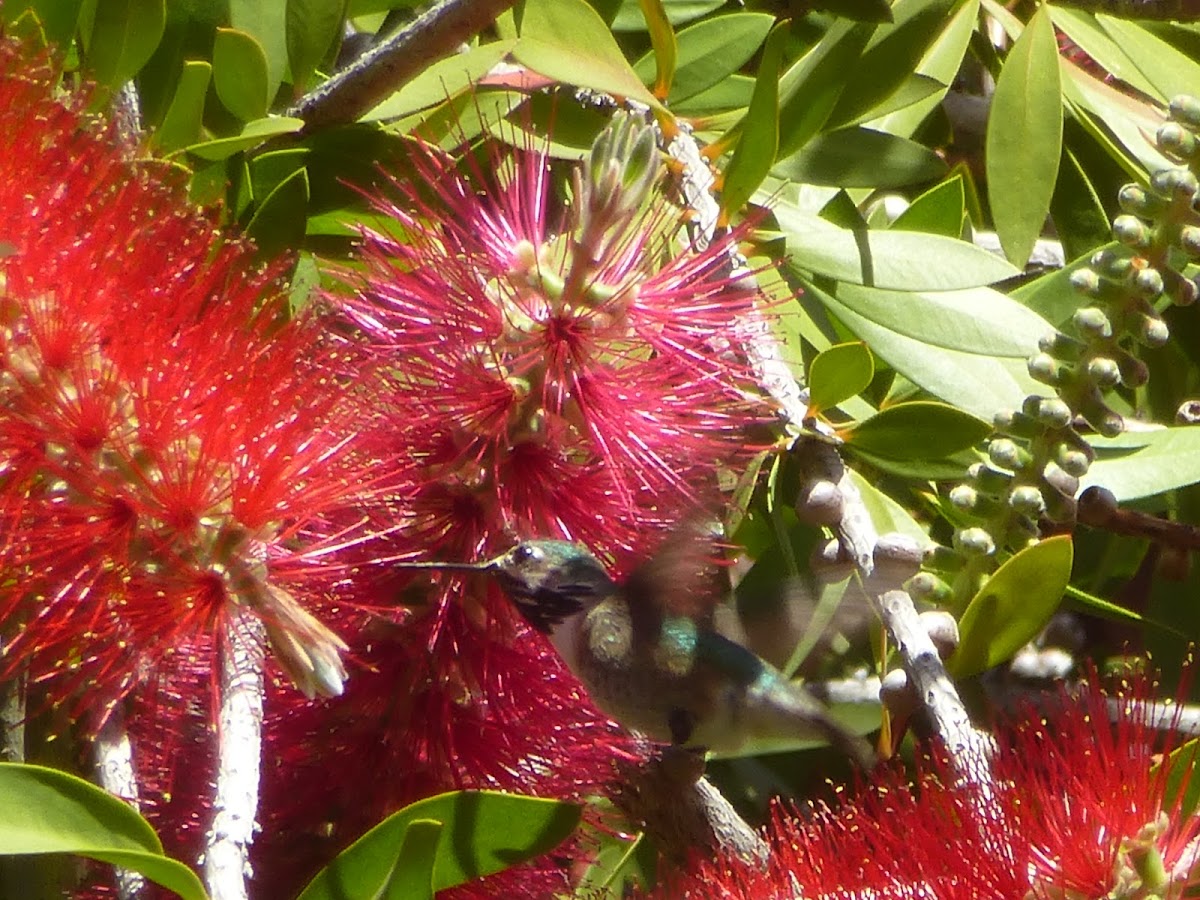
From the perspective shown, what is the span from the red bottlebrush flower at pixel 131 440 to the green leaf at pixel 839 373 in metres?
0.43

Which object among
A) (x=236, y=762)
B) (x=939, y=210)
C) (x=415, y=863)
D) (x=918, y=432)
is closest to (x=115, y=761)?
(x=236, y=762)

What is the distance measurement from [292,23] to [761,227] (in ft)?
1.64

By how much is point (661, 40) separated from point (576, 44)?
0.10 metres

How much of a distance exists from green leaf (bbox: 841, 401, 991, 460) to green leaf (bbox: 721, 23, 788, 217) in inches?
9.5

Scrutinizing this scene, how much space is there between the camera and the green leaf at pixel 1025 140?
158 cm

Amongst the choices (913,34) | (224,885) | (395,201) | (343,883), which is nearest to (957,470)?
(913,34)

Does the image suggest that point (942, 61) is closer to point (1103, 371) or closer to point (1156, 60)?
point (1156, 60)

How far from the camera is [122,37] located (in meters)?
Result: 1.48

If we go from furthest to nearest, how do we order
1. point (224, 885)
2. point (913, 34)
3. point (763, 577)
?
point (763, 577), point (913, 34), point (224, 885)

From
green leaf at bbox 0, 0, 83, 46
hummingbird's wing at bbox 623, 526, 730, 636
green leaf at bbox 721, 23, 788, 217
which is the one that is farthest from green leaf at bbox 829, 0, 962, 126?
green leaf at bbox 0, 0, 83, 46

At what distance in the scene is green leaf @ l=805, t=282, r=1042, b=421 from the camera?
1.62m

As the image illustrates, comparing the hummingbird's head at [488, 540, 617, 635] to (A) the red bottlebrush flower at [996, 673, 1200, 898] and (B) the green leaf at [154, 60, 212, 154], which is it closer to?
(A) the red bottlebrush flower at [996, 673, 1200, 898]

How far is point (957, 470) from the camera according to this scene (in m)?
1.63

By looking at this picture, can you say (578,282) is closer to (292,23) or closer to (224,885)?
(292,23)
